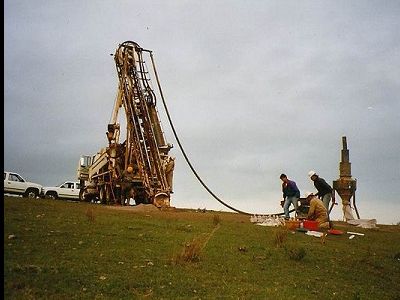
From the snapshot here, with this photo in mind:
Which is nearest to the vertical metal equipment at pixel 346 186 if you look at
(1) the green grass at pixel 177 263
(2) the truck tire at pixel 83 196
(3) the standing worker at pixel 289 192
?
(3) the standing worker at pixel 289 192

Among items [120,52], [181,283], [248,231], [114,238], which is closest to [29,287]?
[181,283]

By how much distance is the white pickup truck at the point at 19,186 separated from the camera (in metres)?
27.8

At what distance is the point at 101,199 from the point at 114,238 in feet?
54.2

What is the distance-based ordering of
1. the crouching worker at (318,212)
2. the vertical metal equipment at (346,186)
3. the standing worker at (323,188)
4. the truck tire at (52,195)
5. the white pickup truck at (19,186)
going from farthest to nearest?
the truck tire at (52,195), the white pickup truck at (19,186), the vertical metal equipment at (346,186), the standing worker at (323,188), the crouching worker at (318,212)

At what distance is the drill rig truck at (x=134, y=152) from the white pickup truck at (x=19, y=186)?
11.4 feet

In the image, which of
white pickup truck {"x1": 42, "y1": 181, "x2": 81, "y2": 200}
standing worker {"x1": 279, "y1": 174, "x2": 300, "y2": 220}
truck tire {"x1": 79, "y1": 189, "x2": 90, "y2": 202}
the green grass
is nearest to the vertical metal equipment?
standing worker {"x1": 279, "y1": 174, "x2": 300, "y2": 220}

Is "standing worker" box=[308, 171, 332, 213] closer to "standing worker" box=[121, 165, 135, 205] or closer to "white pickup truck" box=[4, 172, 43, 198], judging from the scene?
"standing worker" box=[121, 165, 135, 205]

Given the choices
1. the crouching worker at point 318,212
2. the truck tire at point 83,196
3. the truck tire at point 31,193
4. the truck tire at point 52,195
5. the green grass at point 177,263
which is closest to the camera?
the green grass at point 177,263

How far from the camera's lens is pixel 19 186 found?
2811cm

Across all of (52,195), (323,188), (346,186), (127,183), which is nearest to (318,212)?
(323,188)

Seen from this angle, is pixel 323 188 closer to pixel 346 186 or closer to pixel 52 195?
pixel 346 186

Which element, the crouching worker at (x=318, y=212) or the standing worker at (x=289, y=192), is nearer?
the crouching worker at (x=318, y=212)

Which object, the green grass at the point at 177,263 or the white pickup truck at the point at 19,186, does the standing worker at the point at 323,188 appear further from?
the white pickup truck at the point at 19,186

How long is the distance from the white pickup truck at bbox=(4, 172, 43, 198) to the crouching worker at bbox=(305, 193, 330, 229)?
62.4 ft
